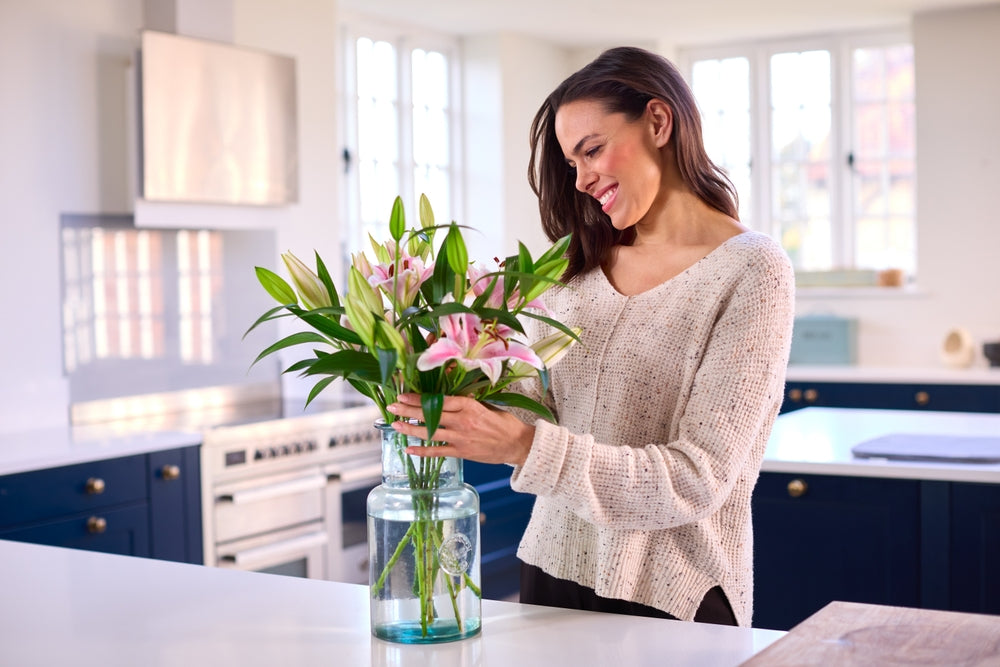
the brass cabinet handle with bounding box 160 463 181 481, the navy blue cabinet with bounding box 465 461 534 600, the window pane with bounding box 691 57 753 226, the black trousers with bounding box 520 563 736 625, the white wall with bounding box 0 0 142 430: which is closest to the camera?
the black trousers with bounding box 520 563 736 625

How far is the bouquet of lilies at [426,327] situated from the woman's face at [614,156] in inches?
15.5

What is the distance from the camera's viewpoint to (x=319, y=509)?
418 centimetres

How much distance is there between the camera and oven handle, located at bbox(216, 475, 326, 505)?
384cm

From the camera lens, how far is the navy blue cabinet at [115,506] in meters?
3.20

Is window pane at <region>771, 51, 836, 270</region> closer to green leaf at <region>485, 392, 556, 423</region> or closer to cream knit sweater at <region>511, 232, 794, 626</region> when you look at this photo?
cream knit sweater at <region>511, 232, 794, 626</region>

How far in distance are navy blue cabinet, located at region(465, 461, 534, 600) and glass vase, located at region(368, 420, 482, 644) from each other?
3509mm

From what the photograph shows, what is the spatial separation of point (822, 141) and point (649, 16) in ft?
4.37

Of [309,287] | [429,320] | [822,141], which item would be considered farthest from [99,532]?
[822,141]

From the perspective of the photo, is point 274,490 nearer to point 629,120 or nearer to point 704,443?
point 629,120

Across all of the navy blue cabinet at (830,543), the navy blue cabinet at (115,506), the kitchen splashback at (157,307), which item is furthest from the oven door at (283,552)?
the navy blue cabinet at (830,543)

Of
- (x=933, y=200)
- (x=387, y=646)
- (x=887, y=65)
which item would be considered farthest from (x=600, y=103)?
(x=887, y=65)

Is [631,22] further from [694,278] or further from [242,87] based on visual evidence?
[694,278]

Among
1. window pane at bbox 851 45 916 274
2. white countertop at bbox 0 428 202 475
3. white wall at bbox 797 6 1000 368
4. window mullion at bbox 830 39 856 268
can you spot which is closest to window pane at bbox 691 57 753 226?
window mullion at bbox 830 39 856 268

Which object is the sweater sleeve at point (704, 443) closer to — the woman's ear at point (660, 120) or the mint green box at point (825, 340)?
the woman's ear at point (660, 120)
